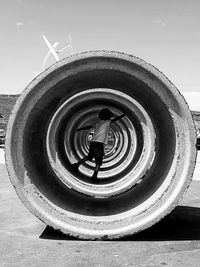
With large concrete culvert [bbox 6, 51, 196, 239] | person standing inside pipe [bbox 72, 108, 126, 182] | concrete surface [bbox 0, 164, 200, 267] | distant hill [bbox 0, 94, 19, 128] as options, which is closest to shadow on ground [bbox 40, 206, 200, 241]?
concrete surface [bbox 0, 164, 200, 267]

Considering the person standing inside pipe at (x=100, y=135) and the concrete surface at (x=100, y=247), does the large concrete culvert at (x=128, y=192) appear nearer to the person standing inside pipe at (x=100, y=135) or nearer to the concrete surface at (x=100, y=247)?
the concrete surface at (x=100, y=247)

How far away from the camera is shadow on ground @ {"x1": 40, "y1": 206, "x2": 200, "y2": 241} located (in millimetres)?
4867

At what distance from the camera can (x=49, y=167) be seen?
6383mm

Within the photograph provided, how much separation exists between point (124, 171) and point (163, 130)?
398 centimetres

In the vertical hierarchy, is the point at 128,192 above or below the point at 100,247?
above

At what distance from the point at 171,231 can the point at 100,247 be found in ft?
3.85

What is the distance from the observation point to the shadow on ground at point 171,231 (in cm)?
487

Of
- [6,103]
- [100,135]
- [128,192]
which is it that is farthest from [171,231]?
[6,103]

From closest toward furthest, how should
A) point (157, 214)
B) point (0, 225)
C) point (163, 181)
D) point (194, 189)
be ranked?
point (157, 214) < point (163, 181) < point (0, 225) < point (194, 189)

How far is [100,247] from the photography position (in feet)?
14.6

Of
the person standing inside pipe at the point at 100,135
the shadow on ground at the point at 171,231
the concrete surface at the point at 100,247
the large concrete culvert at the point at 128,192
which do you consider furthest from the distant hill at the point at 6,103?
the concrete surface at the point at 100,247

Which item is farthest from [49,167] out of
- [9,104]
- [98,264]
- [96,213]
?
[9,104]

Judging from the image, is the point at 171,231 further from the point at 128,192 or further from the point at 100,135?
the point at 100,135

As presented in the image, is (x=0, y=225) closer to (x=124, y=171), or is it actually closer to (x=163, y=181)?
(x=163, y=181)
